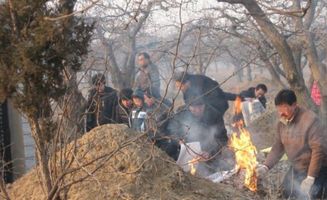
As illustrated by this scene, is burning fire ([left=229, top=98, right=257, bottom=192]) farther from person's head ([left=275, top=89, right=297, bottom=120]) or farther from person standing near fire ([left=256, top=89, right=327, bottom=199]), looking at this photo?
person's head ([left=275, top=89, right=297, bottom=120])

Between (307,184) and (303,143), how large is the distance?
1.60ft

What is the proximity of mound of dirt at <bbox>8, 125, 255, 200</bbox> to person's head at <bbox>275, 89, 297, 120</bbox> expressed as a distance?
1.11 meters

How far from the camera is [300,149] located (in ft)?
18.8

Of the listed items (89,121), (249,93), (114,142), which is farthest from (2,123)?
(249,93)

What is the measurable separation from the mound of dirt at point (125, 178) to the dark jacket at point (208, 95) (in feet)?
8.97

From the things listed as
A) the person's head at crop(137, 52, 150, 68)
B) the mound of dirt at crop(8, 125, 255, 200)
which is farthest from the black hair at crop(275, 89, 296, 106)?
the person's head at crop(137, 52, 150, 68)

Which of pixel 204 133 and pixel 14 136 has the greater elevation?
pixel 14 136

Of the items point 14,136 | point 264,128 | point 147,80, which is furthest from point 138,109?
point 264,128

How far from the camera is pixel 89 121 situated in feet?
24.0

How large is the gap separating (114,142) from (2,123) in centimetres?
347

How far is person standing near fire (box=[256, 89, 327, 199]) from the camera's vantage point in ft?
17.7

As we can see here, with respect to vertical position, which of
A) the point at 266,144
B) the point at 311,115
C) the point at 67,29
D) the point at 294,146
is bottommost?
the point at 266,144

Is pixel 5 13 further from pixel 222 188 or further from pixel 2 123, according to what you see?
pixel 2 123

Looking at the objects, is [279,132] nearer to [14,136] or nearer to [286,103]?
[286,103]
